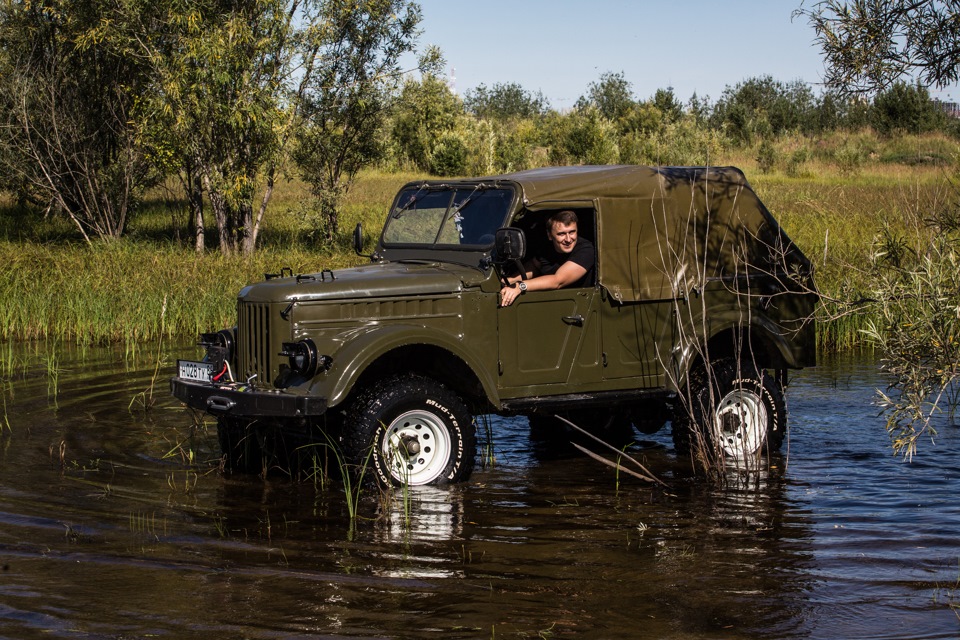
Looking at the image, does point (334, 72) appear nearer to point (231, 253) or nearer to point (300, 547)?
point (231, 253)

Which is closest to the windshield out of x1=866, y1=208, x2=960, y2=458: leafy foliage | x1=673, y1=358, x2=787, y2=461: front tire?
x1=673, y1=358, x2=787, y2=461: front tire

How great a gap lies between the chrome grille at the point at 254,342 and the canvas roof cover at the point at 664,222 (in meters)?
1.82

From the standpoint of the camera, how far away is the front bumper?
21.8ft

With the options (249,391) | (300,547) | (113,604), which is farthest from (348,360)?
(113,604)

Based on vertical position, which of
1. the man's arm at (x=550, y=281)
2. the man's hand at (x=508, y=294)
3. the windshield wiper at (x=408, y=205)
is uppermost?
the windshield wiper at (x=408, y=205)

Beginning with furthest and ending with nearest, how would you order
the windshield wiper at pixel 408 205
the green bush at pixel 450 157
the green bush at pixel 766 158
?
the green bush at pixel 450 157 → the green bush at pixel 766 158 → the windshield wiper at pixel 408 205

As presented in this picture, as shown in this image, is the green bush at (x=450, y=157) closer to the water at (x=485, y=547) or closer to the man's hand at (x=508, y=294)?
the water at (x=485, y=547)

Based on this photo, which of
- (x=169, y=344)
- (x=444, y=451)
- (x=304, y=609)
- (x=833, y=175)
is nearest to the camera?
(x=304, y=609)

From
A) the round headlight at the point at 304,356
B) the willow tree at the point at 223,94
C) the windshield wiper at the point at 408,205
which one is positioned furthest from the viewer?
the willow tree at the point at 223,94

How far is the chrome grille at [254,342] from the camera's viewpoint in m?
7.02

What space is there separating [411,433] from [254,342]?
3.62 ft

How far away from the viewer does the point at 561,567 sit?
222 inches

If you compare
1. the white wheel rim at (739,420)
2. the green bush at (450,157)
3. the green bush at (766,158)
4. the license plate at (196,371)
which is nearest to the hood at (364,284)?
the license plate at (196,371)

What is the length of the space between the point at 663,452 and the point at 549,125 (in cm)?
3723
